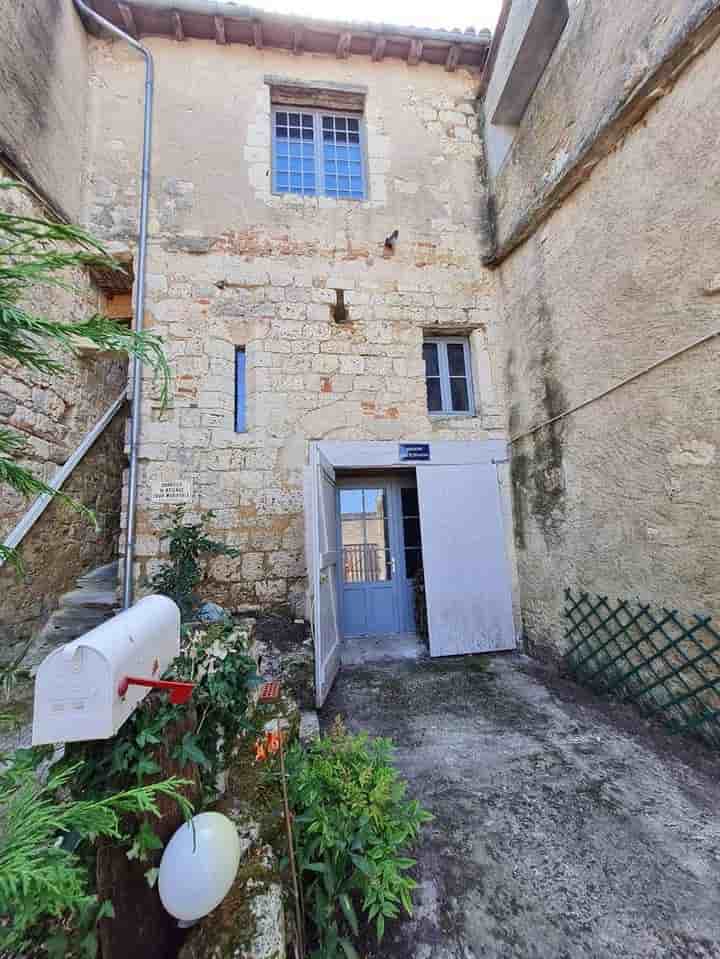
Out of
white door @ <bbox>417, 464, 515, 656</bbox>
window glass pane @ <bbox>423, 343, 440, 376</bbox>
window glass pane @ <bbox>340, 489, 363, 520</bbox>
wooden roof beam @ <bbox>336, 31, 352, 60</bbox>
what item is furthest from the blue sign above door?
wooden roof beam @ <bbox>336, 31, 352, 60</bbox>

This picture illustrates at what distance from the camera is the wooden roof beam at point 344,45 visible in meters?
4.60

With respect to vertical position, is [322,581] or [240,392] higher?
[240,392]

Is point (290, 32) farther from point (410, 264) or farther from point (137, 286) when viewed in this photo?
point (137, 286)

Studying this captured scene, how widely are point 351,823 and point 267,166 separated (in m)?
5.81

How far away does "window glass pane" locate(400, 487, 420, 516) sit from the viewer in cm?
489

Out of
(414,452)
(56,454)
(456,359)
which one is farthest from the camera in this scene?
(456,359)

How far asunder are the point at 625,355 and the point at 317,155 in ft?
13.9

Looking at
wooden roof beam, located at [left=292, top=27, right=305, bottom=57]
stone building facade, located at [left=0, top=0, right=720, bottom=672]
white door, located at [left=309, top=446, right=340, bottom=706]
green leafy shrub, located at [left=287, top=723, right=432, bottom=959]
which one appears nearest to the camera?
green leafy shrub, located at [left=287, top=723, right=432, bottom=959]

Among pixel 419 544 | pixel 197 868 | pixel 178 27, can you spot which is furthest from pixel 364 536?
pixel 178 27

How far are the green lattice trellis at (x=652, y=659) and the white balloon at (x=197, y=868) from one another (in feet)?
8.98

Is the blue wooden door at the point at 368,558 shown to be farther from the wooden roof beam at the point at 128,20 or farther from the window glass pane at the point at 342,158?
the wooden roof beam at the point at 128,20

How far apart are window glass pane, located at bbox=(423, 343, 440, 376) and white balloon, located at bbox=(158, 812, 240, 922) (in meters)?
4.40

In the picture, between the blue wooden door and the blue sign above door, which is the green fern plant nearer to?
the blue sign above door

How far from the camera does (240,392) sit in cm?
427
